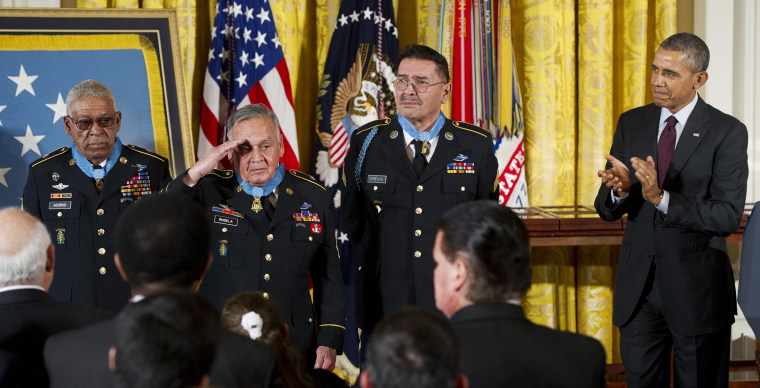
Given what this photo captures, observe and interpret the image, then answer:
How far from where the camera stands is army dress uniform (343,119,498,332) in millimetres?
3172

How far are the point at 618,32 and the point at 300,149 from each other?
2.00 metres

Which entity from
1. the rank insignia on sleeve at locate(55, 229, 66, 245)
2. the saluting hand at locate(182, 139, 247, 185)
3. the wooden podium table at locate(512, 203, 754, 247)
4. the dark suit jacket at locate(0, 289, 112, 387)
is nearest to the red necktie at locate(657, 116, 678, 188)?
the wooden podium table at locate(512, 203, 754, 247)

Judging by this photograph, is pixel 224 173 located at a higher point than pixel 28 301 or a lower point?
higher

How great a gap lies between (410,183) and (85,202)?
1.24 m

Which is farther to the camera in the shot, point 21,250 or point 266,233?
point 266,233

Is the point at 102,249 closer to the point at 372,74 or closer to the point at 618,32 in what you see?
the point at 372,74

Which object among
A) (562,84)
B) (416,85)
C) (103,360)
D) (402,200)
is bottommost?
(103,360)

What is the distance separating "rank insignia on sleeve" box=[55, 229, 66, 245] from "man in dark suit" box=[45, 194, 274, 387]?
56.8 inches

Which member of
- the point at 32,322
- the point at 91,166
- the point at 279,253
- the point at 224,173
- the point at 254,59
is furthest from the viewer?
the point at 254,59

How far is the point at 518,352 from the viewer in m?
1.61

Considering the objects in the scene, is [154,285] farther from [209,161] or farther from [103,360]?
[209,161]

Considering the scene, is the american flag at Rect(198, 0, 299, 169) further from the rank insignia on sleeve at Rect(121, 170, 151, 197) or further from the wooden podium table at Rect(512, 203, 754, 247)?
the wooden podium table at Rect(512, 203, 754, 247)

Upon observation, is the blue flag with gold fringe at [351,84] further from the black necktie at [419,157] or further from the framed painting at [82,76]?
the black necktie at [419,157]

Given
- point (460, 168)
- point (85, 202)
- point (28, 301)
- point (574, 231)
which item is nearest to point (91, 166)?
point (85, 202)
